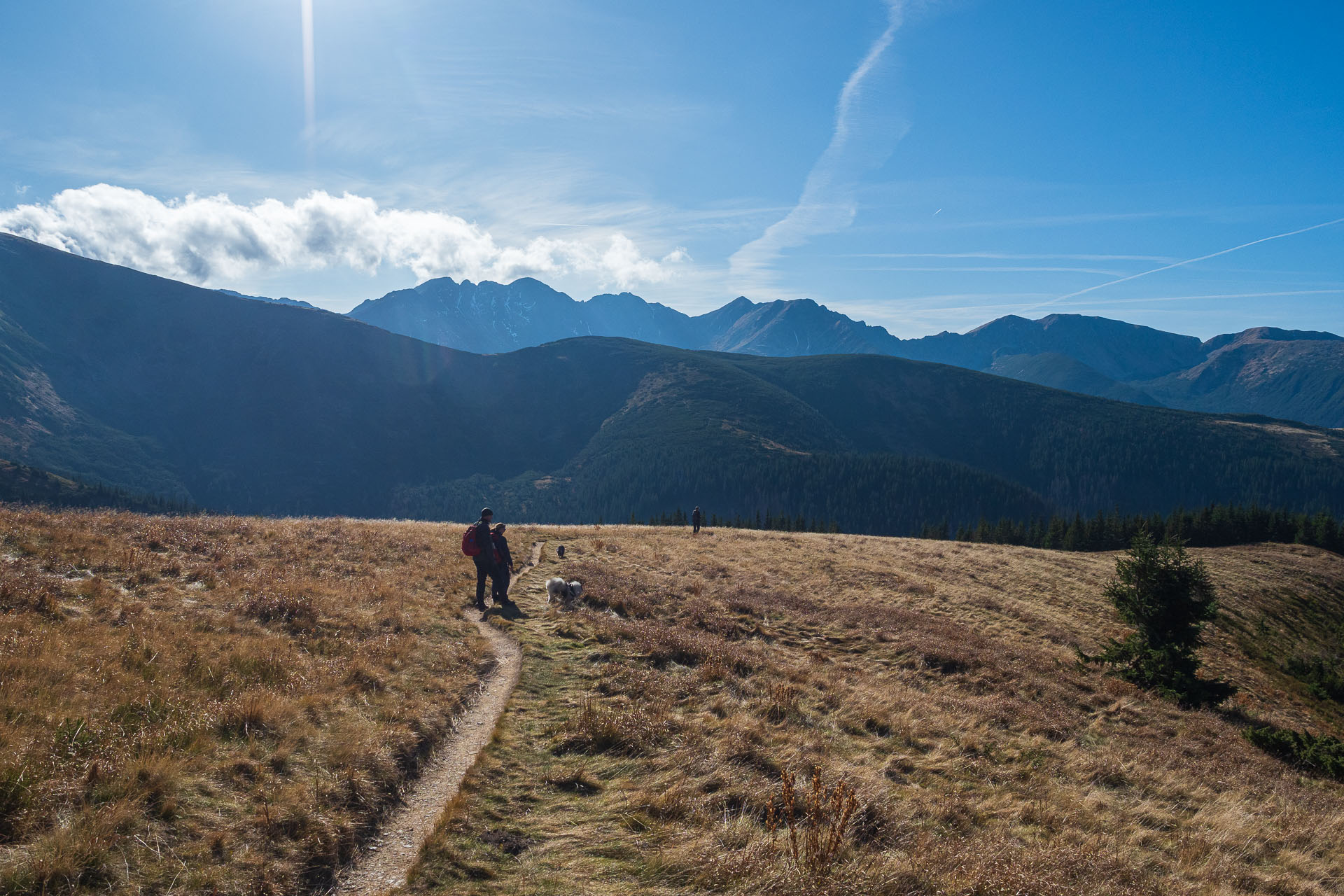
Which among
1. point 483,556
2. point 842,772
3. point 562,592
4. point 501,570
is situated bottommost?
point 562,592

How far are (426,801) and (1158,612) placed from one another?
2673 centimetres

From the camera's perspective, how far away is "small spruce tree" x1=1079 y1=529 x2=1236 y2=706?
19828 millimetres

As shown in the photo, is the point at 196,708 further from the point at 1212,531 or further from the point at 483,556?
the point at 1212,531

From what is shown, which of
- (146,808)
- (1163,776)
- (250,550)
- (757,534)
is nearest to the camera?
(146,808)

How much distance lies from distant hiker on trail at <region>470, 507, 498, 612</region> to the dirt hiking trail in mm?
5835

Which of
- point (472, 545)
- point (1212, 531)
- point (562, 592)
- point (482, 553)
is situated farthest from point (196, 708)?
point (1212, 531)

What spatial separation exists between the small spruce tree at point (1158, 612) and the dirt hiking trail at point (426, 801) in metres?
21.4

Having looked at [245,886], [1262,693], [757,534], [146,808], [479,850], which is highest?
[146,808]

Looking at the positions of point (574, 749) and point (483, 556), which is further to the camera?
point (483, 556)

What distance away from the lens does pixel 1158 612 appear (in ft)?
73.8

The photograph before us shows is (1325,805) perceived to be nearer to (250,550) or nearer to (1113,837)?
(1113,837)

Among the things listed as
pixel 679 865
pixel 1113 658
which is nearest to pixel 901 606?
pixel 1113 658

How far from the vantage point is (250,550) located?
60.0ft

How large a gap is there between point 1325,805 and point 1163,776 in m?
3.16
